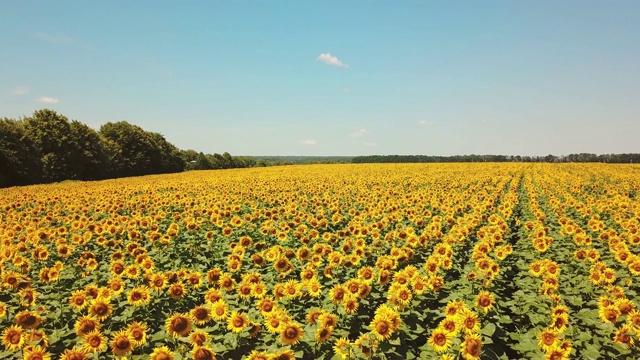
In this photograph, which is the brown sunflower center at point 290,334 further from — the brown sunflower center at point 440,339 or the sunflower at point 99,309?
the sunflower at point 99,309

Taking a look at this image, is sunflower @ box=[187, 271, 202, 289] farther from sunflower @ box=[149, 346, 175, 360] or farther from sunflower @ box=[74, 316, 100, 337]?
sunflower @ box=[149, 346, 175, 360]

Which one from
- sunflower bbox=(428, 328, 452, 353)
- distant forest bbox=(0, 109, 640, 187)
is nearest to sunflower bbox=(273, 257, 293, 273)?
sunflower bbox=(428, 328, 452, 353)

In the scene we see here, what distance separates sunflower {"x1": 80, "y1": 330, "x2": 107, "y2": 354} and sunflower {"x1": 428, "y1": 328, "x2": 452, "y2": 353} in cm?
413

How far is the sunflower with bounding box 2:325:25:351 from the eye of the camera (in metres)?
4.54

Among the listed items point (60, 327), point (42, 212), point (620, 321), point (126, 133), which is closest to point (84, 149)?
point (126, 133)

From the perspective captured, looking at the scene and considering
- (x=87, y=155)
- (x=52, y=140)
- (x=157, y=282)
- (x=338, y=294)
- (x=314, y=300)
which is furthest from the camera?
(x=87, y=155)

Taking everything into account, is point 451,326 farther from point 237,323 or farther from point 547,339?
point 237,323

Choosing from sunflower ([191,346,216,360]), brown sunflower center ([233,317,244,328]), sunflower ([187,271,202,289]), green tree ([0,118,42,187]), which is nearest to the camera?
sunflower ([191,346,216,360])

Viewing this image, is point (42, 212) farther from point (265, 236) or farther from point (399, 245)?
point (399, 245)

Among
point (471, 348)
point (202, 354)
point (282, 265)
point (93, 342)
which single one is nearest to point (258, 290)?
point (282, 265)

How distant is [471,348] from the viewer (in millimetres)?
4328

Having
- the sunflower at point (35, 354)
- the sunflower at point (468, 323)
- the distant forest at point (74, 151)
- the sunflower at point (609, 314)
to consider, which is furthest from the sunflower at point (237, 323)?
the distant forest at point (74, 151)

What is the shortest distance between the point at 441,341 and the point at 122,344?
12.9ft

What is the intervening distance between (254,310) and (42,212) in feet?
50.8
